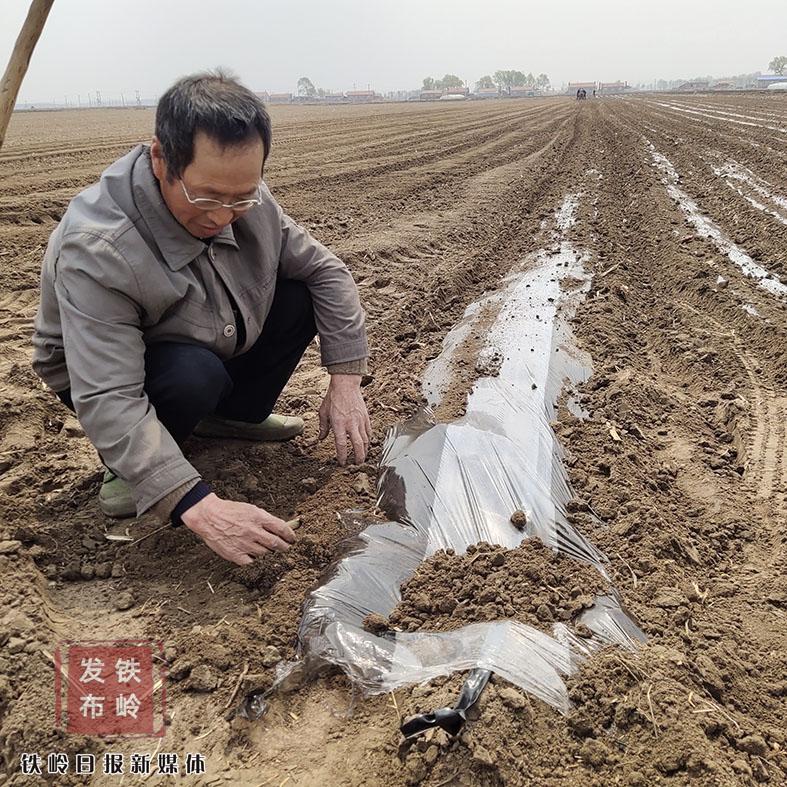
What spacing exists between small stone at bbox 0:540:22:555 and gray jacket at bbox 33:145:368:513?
1.77 feet

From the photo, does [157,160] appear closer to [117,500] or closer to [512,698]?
[117,500]

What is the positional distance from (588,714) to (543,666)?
16cm

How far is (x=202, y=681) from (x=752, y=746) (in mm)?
1422

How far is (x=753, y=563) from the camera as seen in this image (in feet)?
7.55

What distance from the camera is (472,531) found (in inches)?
93.4

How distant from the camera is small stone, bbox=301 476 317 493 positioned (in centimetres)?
263

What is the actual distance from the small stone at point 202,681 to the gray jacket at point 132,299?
49 cm

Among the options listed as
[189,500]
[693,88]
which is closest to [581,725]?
[189,500]

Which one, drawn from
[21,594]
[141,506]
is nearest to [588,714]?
[141,506]

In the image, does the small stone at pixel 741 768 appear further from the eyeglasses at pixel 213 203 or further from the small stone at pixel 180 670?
the eyeglasses at pixel 213 203

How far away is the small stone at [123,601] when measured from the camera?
204 centimetres

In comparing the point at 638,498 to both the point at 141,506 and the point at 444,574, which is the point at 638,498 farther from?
the point at 141,506

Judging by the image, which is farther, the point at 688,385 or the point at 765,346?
the point at 765,346

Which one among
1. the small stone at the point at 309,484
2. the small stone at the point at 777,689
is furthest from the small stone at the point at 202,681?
the small stone at the point at 777,689
